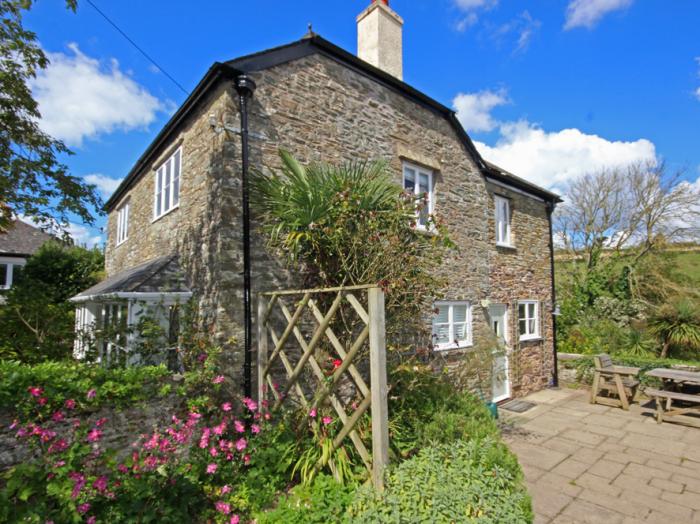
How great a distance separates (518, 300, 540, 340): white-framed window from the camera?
448 inches

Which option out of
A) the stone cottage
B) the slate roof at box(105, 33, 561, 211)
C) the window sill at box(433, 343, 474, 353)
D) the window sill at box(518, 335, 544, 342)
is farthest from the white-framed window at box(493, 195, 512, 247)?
the window sill at box(433, 343, 474, 353)

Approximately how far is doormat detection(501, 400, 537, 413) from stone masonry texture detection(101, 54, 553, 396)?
64 cm

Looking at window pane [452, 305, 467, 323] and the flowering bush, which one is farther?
window pane [452, 305, 467, 323]

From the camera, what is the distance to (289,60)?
6605mm

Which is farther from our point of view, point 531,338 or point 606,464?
point 531,338

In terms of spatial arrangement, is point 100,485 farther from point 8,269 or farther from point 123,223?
point 8,269

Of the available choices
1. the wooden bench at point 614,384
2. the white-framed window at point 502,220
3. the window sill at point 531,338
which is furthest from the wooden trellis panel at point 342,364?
the wooden bench at point 614,384

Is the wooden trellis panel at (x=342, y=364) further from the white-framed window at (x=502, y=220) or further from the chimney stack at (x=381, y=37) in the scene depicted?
the white-framed window at (x=502, y=220)

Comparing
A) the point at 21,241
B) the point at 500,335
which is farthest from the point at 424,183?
the point at 21,241

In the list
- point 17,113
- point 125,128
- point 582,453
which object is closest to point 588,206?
point 582,453

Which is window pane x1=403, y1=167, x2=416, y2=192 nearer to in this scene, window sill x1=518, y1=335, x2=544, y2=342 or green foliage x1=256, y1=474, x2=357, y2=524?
window sill x1=518, y1=335, x2=544, y2=342

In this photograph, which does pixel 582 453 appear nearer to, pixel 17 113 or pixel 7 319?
pixel 7 319

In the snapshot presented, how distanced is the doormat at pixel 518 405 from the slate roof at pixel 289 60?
622cm

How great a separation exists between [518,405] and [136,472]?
29.2 ft
